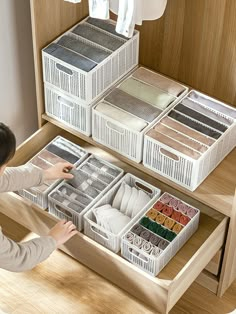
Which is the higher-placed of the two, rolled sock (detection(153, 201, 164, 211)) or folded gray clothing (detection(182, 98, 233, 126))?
folded gray clothing (detection(182, 98, 233, 126))

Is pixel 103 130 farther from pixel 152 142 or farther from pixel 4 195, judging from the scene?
pixel 4 195

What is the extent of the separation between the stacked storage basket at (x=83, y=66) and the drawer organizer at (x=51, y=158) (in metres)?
0.07

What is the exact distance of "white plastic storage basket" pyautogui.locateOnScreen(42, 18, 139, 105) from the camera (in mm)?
2426

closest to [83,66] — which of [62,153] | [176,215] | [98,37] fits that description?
[98,37]

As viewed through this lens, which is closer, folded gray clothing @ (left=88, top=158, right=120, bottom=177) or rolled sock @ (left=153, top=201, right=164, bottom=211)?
rolled sock @ (left=153, top=201, right=164, bottom=211)

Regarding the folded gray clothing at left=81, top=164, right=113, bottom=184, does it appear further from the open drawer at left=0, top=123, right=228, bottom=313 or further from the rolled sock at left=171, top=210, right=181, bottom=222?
the rolled sock at left=171, top=210, right=181, bottom=222

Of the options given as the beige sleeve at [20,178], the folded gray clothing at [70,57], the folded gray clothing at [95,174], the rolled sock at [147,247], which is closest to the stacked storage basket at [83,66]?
the folded gray clothing at [70,57]

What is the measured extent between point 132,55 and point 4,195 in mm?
579

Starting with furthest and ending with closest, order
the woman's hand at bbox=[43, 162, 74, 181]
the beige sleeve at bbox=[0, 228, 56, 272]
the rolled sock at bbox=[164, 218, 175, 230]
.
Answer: the woman's hand at bbox=[43, 162, 74, 181] → the rolled sock at bbox=[164, 218, 175, 230] → the beige sleeve at bbox=[0, 228, 56, 272]

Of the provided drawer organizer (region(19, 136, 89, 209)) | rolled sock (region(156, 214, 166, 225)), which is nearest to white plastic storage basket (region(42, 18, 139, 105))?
drawer organizer (region(19, 136, 89, 209))

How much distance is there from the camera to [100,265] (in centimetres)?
238

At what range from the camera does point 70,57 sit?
2.45 meters

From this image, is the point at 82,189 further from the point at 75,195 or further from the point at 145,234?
the point at 145,234

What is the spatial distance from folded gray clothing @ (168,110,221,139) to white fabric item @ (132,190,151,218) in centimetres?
24
